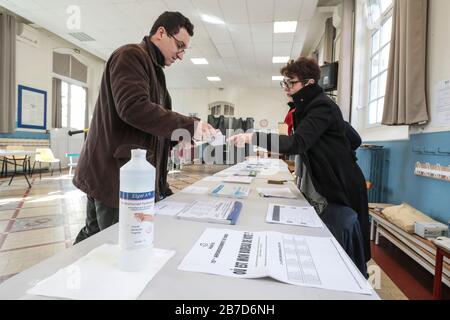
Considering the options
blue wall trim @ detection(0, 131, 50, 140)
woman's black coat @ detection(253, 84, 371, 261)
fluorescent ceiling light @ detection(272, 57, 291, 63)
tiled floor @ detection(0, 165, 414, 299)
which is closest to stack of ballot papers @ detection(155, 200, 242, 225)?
woman's black coat @ detection(253, 84, 371, 261)

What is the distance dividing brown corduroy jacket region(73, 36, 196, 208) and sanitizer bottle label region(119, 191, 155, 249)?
0.47m

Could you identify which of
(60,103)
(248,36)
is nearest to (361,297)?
(248,36)

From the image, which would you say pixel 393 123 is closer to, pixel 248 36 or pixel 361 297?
pixel 361 297

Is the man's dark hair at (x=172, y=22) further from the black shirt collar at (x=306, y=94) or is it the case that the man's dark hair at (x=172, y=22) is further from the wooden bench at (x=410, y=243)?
the wooden bench at (x=410, y=243)

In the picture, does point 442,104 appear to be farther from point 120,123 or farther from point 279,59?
point 279,59

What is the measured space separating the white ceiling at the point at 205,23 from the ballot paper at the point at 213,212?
14.3 ft

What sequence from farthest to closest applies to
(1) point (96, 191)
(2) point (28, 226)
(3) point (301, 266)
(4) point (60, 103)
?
(4) point (60, 103)
(2) point (28, 226)
(1) point (96, 191)
(3) point (301, 266)

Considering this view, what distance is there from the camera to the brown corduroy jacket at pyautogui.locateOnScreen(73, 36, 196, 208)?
91 cm

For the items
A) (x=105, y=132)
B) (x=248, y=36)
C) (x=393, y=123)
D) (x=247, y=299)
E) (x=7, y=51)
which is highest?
(x=248, y=36)

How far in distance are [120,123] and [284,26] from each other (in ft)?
17.6

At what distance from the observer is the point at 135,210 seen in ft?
1.56

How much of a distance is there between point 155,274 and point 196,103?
11549 millimetres

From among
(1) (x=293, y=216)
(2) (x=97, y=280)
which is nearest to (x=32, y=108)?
(1) (x=293, y=216)

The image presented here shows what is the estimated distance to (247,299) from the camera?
0.45 metres
